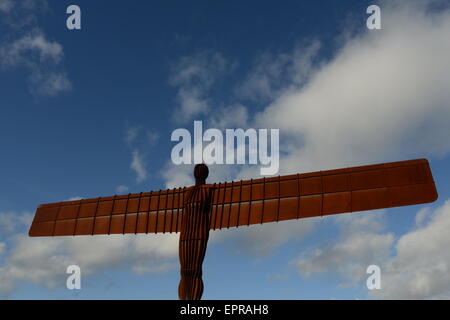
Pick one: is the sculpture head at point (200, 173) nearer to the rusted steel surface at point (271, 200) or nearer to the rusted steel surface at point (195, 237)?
the rusted steel surface at point (195, 237)

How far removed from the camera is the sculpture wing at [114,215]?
15797 millimetres

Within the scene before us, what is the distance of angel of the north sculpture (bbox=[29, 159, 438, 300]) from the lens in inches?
536

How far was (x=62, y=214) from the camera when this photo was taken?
17.9 m

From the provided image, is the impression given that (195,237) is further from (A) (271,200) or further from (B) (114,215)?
(B) (114,215)

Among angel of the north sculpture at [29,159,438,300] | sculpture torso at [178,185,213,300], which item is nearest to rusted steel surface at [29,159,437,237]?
angel of the north sculpture at [29,159,438,300]

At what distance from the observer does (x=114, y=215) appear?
1678cm

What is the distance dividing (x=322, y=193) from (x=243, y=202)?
2.93 m

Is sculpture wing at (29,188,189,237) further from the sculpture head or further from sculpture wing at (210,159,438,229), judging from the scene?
sculpture wing at (210,159,438,229)

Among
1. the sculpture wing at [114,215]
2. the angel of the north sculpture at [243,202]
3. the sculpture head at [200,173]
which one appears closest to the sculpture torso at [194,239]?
the angel of the north sculpture at [243,202]

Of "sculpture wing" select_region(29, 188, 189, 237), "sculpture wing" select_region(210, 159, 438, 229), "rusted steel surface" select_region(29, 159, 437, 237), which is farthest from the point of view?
"sculpture wing" select_region(29, 188, 189, 237)

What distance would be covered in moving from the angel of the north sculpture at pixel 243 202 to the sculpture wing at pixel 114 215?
1.6 inches
